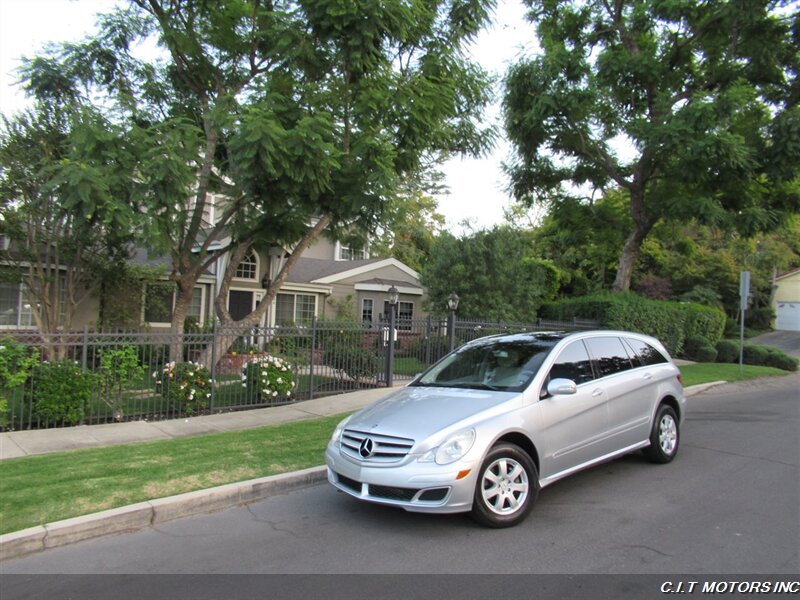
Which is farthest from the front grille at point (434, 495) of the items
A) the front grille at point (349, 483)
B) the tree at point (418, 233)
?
the tree at point (418, 233)

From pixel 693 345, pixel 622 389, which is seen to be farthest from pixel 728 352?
pixel 622 389

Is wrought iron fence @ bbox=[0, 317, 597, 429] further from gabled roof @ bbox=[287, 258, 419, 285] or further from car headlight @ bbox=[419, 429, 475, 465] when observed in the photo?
gabled roof @ bbox=[287, 258, 419, 285]

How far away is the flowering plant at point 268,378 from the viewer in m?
10.7

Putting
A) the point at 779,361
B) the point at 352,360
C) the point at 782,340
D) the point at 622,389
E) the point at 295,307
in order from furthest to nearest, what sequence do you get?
1. the point at 782,340
2. the point at 295,307
3. the point at 779,361
4. the point at 352,360
5. the point at 622,389

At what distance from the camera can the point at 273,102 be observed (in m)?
10.2

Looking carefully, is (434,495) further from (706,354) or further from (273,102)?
(706,354)

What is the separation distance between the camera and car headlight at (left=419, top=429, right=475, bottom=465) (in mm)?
4418

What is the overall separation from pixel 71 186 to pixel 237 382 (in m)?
4.52

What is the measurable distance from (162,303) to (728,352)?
65.0 feet

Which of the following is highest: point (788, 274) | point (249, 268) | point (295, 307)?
point (788, 274)

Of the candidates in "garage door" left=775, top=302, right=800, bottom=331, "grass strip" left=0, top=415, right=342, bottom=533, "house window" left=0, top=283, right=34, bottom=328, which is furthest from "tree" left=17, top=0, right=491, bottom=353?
"garage door" left=775, top=302, right=800, bottom=331

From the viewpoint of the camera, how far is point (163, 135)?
30.6 feet
